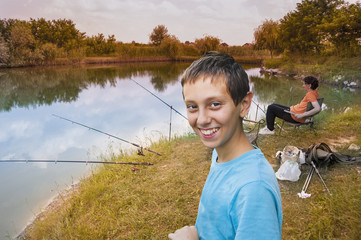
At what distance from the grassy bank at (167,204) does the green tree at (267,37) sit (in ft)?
85.8

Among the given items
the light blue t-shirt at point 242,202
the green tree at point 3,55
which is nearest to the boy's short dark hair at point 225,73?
the light blue t-shirt at point 242,202

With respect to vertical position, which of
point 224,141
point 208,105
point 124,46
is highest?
point 124,46

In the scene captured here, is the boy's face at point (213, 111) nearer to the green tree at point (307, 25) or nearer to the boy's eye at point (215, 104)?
the boy's eye at point (215, 104)

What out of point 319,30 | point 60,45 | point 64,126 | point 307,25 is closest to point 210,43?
point 307,25

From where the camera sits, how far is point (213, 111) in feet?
2.55

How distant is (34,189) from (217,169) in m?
4.79

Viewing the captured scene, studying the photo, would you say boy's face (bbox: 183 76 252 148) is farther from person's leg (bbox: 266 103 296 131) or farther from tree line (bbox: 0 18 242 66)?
tree line (bbox: 0 18 242 66)

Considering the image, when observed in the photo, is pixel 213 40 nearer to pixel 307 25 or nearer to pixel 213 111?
pixel 307 25

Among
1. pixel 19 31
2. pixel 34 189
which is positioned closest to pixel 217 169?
pixel 34 189

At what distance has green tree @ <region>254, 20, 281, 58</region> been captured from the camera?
90.3 feet

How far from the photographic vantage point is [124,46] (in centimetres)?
3775

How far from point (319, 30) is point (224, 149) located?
23679 mm

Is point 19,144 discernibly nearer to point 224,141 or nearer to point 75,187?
point 75,187

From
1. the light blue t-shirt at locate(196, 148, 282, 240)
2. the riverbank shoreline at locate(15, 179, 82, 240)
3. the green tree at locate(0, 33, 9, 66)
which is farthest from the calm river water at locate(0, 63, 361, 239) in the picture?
the green tree at locate(0, 33, 9, 66)
